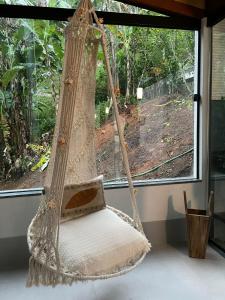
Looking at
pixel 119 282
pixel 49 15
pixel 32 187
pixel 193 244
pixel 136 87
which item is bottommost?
pixel 119 282

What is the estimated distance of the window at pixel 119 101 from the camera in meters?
2.72

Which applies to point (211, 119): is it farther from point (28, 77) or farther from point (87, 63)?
point (28, 77)

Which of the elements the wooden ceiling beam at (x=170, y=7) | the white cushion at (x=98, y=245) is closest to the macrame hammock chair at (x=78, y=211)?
the white cushion at (x=98, y=245)

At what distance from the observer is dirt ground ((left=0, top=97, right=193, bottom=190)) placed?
303cm

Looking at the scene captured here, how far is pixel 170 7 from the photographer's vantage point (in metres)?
2.87

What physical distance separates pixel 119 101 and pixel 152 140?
1.72 ft

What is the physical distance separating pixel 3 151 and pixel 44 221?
1188 millimetres

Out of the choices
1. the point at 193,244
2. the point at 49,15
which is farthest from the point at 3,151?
the point at 193,244

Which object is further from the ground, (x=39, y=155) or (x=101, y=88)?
(x=101, y=88)

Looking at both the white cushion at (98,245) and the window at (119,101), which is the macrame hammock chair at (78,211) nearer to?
the white cushion at (98,245)

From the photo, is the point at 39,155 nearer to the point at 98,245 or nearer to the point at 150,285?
the point at 98,245

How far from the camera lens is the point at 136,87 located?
3037 millimetres

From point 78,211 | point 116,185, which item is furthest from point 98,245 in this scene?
point 116,185

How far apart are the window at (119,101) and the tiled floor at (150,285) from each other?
859mm
